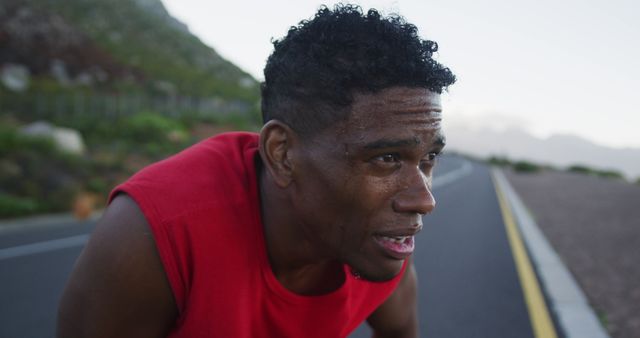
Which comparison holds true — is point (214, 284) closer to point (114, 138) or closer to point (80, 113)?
point (114, 138)

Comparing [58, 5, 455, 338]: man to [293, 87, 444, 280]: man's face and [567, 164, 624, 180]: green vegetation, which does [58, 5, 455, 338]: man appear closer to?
[293, 87, 444, 280]: man's face

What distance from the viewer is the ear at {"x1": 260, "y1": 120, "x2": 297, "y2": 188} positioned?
5.91 feet

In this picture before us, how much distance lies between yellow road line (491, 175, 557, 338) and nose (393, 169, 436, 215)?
3.13 m

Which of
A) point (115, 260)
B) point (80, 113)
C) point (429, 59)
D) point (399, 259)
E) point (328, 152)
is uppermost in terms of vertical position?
point (429, 59)

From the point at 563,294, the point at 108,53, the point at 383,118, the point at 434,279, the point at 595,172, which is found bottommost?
the point at 108,53

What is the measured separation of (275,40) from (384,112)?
1.94ft

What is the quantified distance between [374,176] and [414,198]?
15 cm

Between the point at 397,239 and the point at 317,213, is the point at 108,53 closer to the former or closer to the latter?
the point at 317,213

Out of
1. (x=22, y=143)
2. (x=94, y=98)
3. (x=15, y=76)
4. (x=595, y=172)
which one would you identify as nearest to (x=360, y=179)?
(x=22, y=143)

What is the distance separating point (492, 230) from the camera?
9.59m

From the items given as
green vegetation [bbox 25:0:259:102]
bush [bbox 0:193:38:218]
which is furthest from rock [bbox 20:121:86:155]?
green vegetation [bbox 25:0:259:102]

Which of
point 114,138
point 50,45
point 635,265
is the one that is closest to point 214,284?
point 635,265

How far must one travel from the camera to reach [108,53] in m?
35.2

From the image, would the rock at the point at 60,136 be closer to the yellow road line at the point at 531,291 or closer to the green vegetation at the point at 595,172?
the yellow road line at the point at 531,291
